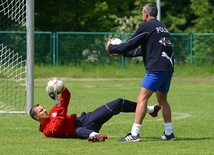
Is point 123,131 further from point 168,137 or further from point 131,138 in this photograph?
point 131,138

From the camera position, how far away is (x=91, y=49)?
133ft

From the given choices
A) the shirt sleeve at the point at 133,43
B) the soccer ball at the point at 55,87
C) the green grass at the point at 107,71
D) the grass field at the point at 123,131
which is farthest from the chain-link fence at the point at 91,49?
the shirt sleeve at the point at 133,43

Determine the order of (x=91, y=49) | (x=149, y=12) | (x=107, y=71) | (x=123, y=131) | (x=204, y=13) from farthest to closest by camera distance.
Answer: (x=204, y=13) < (x=91, y=49) < (x=107, y=71) < (x=123, y=131) < (x=149, y=12)

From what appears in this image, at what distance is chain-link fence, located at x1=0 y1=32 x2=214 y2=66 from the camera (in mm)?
39781

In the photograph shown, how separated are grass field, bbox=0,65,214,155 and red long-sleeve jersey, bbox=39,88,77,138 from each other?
207 mm

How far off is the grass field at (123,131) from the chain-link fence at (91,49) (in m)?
12.2

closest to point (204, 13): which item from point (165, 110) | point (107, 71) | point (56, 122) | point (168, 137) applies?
point (107, 71)

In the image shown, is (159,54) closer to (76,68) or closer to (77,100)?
(77,100)

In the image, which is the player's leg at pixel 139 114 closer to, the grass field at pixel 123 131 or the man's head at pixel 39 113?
the grass field at pixel 123 131

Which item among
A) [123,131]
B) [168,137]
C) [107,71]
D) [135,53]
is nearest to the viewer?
[168,137]

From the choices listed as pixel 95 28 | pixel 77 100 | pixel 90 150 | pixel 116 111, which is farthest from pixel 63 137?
pixel 95 28

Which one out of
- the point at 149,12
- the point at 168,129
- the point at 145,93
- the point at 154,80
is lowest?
the point at 168,129

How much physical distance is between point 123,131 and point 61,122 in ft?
6.36

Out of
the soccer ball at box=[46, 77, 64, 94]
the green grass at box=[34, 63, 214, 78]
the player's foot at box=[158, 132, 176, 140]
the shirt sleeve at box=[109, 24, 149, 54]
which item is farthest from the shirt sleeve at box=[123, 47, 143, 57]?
the green grass at box=[34, 63, 214, 78]
